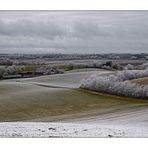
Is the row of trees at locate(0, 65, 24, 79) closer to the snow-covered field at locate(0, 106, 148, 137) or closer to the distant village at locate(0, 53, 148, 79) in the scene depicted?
the distant village at locate(0, 53, 148, 79)

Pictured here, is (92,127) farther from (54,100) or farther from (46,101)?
(46,101)

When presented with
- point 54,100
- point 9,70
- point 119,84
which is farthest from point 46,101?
point 119,84

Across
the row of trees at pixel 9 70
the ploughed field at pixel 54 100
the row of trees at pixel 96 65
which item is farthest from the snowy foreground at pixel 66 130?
the row of trees at pixel 96 65

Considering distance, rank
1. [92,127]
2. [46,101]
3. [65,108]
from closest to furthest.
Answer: [92,127], [65,108], [46,101]

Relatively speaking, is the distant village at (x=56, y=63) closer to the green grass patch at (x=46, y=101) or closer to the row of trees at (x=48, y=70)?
the row of trees at (x=48, y=70)

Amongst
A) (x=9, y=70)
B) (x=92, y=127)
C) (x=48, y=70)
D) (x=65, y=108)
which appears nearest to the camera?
(x=92, y=127)

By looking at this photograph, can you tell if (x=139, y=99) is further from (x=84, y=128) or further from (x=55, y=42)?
(x=55, y=42)

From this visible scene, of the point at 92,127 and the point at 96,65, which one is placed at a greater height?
the point at 96,65

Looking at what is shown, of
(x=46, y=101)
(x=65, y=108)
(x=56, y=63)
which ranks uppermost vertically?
(x=56, y=63)
